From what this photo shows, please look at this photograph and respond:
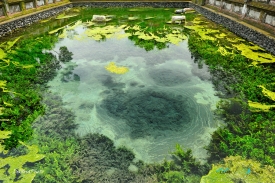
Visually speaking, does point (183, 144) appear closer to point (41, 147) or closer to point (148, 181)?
point (148, 181)

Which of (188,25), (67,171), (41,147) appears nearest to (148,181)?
(67,171)

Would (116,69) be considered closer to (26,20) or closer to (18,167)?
(18,167)

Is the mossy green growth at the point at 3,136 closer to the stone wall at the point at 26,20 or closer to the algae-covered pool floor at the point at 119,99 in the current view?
the algae-covered pool floor at the point at 119,99

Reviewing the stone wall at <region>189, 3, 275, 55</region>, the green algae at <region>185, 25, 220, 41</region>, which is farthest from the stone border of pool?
the green algae at <region>185, 25, 220, 41</region>

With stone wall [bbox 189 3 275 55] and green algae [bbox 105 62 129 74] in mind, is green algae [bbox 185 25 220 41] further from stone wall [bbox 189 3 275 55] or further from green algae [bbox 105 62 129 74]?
green algae [bbox 105 62 129 74]

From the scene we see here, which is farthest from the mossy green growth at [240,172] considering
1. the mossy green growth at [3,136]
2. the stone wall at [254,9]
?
the stone wall at [254,9]

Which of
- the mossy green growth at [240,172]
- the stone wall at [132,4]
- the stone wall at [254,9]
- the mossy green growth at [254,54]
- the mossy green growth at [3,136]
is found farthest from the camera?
the stone wall at [132,4]
